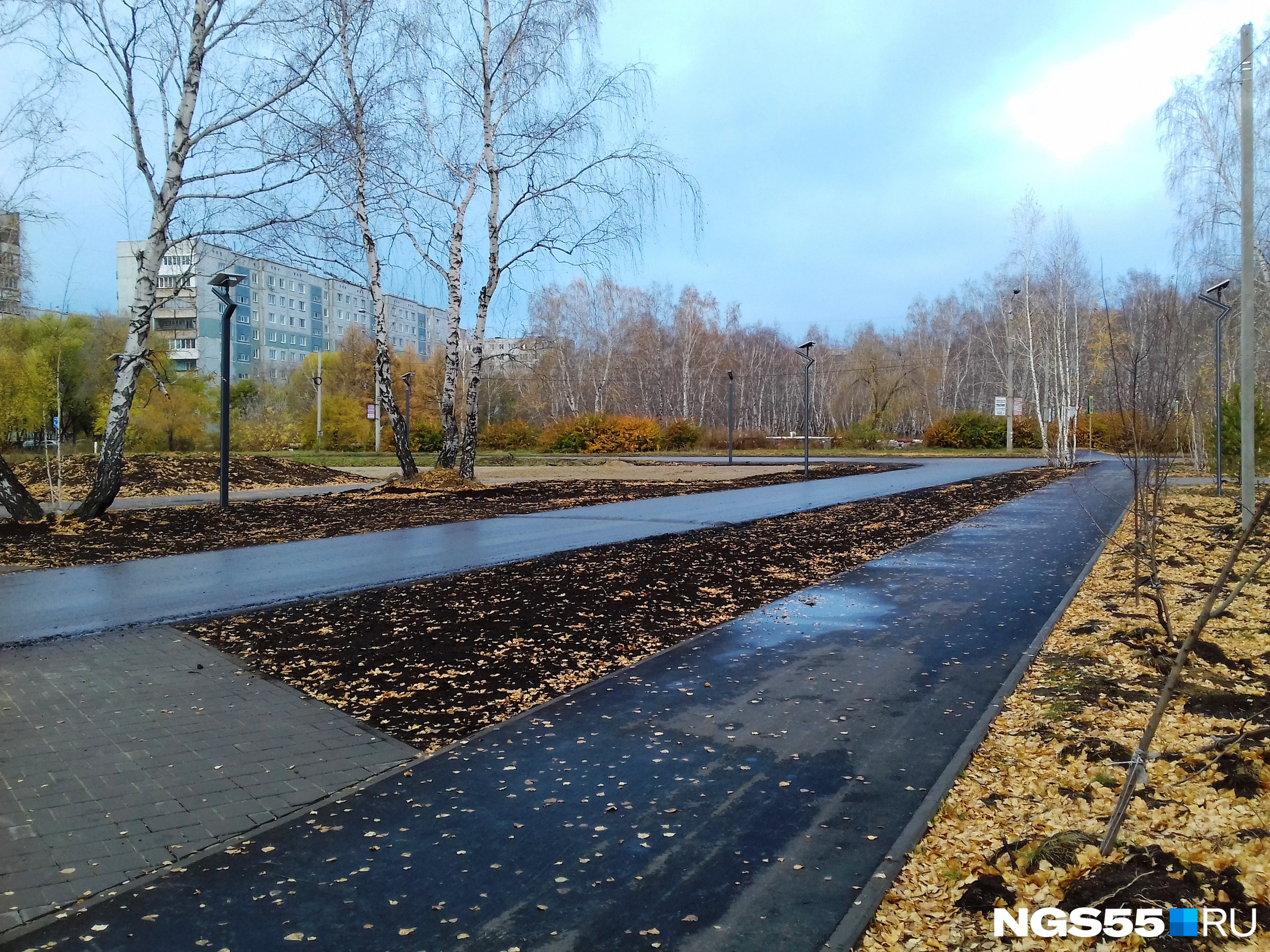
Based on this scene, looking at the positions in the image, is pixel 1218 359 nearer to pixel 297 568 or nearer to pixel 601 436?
pixel 297 568

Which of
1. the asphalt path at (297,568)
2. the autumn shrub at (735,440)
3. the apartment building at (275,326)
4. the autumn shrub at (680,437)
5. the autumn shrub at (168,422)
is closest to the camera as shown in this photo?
the asphalt path at (297,568)

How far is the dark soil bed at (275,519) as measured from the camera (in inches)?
441

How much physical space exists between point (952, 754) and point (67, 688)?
211 inches

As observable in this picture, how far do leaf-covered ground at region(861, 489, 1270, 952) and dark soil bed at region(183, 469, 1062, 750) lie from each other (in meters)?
2.60

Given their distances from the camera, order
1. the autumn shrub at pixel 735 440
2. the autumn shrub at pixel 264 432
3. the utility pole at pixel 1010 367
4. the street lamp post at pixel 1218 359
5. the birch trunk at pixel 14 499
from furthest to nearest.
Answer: the autumn shrub at pixel 735 440, the autumn shrub at pixel 264 432, the utility pole at pixel 1010 367, the street lamp post at pixel 1218 359, the birch trunk at pixel 14 499

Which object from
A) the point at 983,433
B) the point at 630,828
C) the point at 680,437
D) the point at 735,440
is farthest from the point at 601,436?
the point at 630,828

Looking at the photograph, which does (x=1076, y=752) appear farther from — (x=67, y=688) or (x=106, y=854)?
(x=67, y=688)

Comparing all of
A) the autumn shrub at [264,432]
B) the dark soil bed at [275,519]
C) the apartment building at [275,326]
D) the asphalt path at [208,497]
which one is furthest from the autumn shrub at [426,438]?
the dark soil bed at [275,519]

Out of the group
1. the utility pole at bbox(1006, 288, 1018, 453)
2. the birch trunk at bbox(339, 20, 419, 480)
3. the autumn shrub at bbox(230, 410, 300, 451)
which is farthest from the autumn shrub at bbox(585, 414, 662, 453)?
the birch trunk at bbox(339, 20, 419, 480)

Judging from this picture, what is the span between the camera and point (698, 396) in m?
68.6

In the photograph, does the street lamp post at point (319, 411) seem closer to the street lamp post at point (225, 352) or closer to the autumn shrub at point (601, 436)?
the autumn shrub at point (601, 436)

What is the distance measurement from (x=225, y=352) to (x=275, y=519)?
10.3 feet

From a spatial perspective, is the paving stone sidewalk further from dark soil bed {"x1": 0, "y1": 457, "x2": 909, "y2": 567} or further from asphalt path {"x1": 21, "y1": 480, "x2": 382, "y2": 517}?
asphalt path {"x1": 21, "y1": 480, "x2": 382, "y2": 517}

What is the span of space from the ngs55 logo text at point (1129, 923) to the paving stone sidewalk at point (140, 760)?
2940 millimetres
